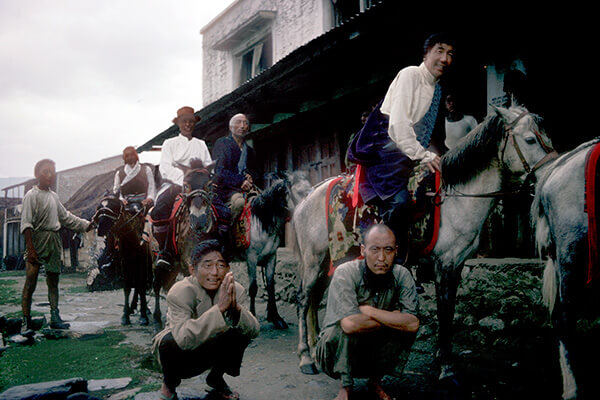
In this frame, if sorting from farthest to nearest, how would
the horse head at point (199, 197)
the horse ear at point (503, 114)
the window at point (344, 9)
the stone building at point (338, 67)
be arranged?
the window at point (344, 9) → the horse head at point (199, 197) → the stone building at point (338, 67) → the horse ear at point (503, 114)

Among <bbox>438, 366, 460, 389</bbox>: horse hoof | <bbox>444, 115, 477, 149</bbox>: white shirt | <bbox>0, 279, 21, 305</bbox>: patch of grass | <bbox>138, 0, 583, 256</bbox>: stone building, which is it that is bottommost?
<bbox>0, 279, 21, 305</bbox>: patch of grass

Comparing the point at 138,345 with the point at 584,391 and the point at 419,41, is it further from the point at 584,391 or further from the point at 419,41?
the point at 419,41

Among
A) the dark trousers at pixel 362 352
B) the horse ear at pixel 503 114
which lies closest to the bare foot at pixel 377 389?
the dark trousers at pixel 362 352

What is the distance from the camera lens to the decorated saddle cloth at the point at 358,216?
11.2ft

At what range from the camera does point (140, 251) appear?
6371 mm

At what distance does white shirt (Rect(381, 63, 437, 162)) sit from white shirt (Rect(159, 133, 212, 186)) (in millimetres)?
3307

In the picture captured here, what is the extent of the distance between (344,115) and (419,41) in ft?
7.55

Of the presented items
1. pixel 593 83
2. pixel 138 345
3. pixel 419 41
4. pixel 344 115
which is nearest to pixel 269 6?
pixel 344 115

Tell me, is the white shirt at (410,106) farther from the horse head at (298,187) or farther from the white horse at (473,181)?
the horse head at (298,187)

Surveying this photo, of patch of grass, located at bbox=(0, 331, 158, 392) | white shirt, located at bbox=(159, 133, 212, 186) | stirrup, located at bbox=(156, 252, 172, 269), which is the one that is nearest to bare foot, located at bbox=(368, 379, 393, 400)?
patch of grass, located at bbox=(0, 331, 158, 392)

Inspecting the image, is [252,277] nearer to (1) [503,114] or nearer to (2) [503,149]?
(2) [503,149]

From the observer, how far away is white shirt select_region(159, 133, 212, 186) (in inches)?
226

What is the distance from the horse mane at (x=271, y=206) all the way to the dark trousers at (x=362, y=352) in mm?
3128

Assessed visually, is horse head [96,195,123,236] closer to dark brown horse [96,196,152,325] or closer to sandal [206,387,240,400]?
dark brown horse [96,196,152,325]
